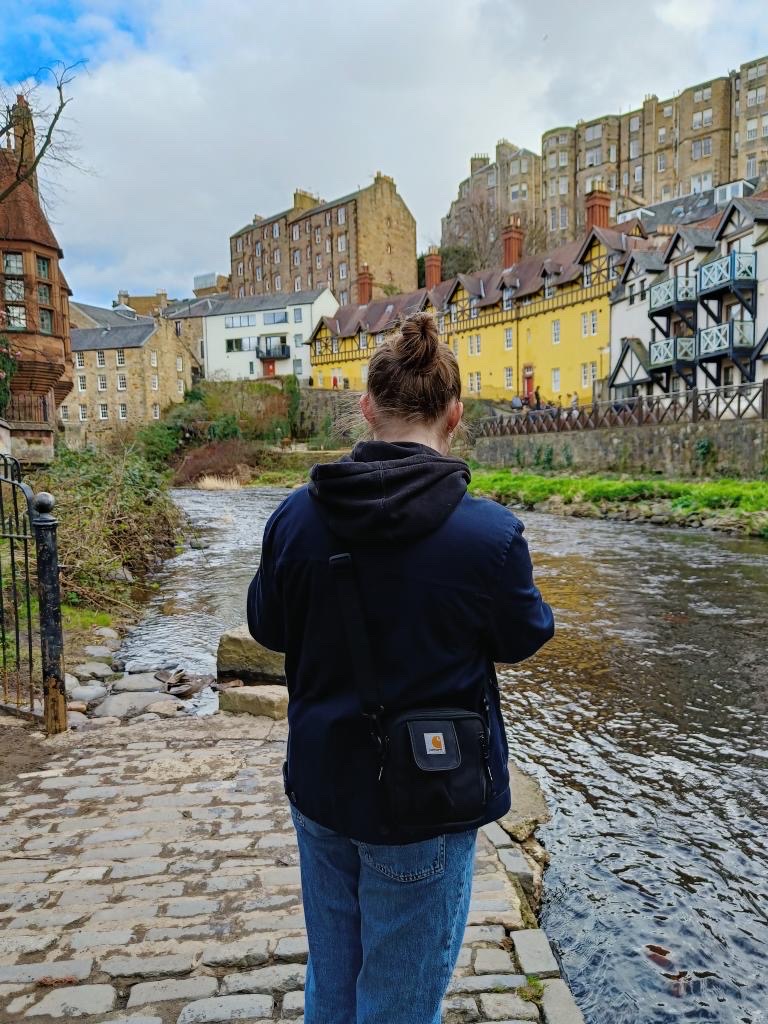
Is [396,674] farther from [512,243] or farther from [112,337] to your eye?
[112,337]

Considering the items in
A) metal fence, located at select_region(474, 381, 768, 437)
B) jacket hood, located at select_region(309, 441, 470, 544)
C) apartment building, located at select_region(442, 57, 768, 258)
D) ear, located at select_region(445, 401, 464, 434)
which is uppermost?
apartment building, located at select_region(442, 57, 768, 258)

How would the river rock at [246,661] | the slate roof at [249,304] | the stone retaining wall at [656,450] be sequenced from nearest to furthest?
1. the river rock at [246,661]
2. the stone retaining wall at [656,450]
3. the slate roof at [249,304]

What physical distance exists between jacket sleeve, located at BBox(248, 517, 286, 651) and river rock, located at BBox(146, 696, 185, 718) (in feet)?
14.3

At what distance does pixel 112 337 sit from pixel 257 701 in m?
61.8

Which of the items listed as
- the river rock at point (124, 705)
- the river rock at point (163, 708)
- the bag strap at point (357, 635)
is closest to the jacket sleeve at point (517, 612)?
the bag strap at point (357, 635)

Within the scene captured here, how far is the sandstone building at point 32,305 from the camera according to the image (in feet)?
72.5

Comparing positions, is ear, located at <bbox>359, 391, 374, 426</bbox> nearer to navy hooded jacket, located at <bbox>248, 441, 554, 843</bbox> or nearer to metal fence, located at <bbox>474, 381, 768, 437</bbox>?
navy hooded jacket, located at <bbox>248, 441, 554, 843</bbox>

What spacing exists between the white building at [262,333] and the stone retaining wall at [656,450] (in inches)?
1289

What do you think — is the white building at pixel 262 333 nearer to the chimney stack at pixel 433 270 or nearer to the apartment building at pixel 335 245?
the apartment building at pixel 335 245

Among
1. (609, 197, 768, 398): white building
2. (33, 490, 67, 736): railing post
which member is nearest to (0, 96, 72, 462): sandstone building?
(33, 490, 67, 736): railing post

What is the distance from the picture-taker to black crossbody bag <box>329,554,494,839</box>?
1.56 meters

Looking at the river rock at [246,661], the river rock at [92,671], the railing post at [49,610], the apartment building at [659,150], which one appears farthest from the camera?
the apartment building at [659,150]

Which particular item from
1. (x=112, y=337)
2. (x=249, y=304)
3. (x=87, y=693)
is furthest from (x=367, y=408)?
(x=249, y=304)

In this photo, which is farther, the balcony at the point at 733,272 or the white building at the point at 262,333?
the white building at the point at 262,333
